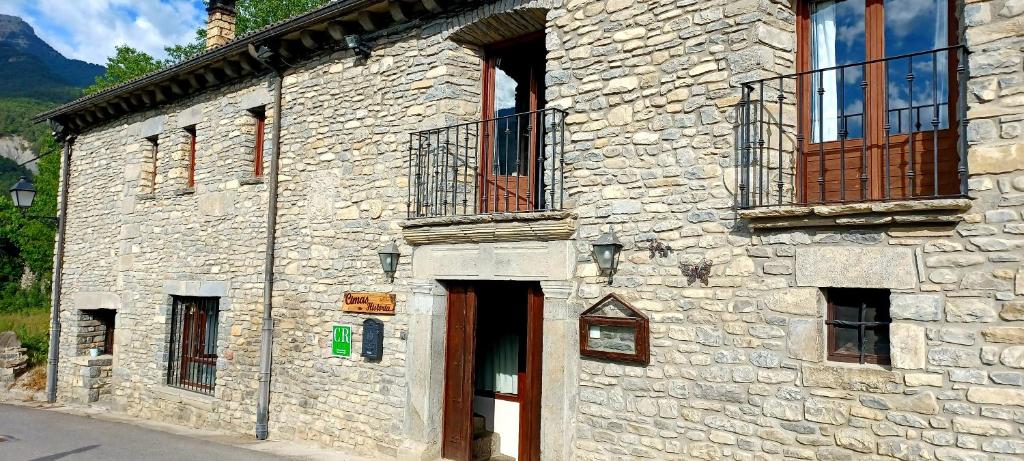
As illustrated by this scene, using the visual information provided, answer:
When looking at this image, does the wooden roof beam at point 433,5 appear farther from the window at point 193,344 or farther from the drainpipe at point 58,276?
the drainpipe at point 58,276

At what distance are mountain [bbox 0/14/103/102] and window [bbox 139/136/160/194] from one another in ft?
118

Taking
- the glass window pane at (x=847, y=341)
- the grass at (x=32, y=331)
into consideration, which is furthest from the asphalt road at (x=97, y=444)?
the glass window pane at (x=847, y=341)

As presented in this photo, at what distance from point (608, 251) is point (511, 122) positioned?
2.28 meters

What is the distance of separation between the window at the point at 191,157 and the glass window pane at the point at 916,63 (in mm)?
9714

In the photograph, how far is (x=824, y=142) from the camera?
5.56m

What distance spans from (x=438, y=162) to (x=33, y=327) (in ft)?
49.7

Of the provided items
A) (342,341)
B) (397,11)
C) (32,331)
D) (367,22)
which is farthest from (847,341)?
(32,331)

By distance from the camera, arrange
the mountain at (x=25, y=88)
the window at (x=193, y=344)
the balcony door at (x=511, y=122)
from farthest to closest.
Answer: the mountain at (x=25, y=88) → the window at (x=193, y=344) → the balcony door at (x=511, y=122)

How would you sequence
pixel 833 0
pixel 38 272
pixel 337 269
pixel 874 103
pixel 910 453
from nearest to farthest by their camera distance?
pixel 910 453 → pixel 874 103 → pixel 833 0 → pixel 337 269 → pixel 38 272

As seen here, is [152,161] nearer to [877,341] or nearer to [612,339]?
[612,339]

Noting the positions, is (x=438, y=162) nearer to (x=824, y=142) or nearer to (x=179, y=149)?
(x=824, y=142)

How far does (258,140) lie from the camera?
1045 cm

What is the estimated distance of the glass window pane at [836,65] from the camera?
546 centimetres

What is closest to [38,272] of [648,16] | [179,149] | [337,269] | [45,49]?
[179,149]
